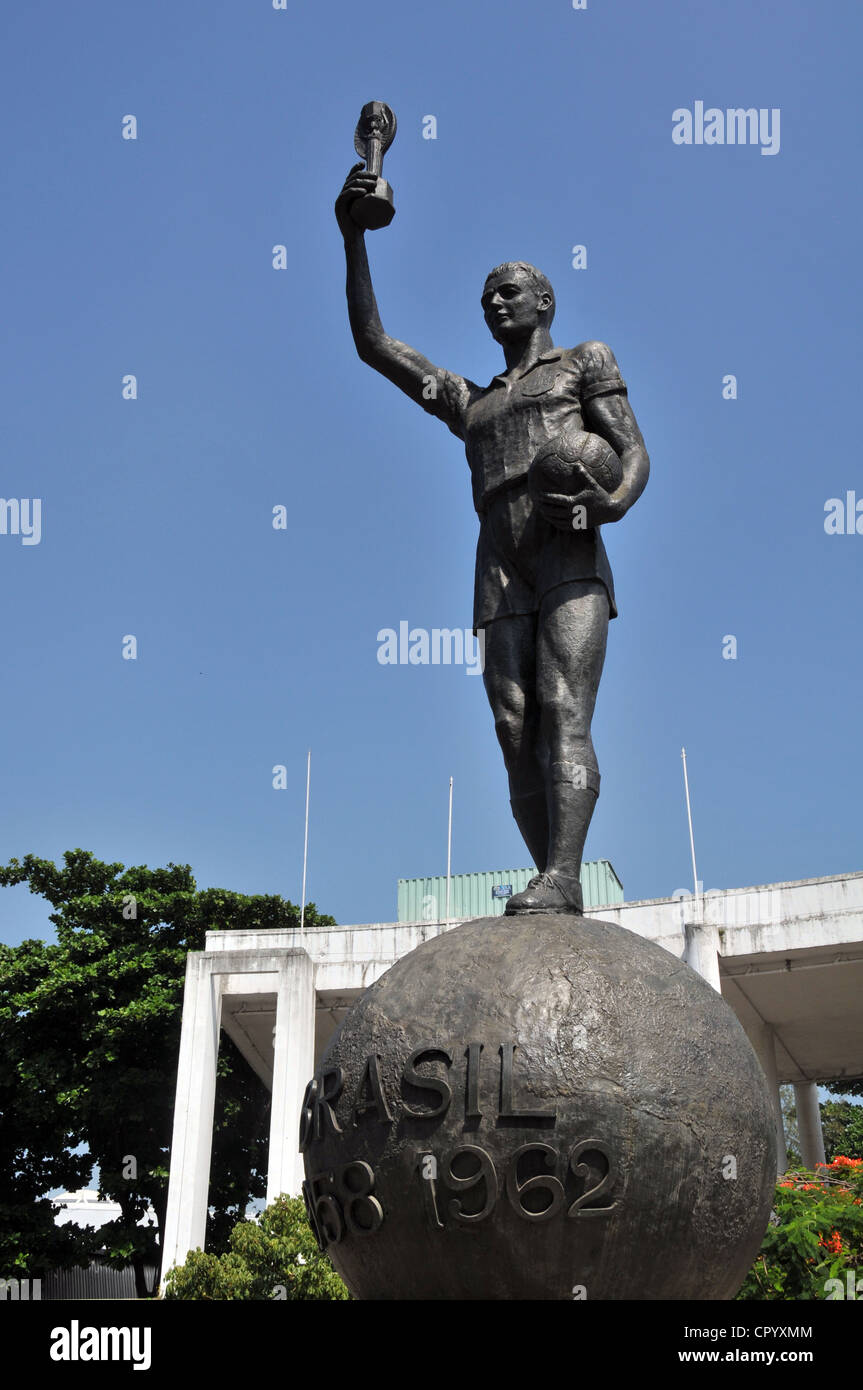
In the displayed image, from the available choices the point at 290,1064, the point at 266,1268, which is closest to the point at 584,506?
the point at 266,1268

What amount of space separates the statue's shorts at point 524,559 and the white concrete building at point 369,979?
46.6ft

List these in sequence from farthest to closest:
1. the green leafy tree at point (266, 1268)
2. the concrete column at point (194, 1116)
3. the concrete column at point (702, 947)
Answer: the concrete column at point (194, 1116), the concrete column at point (702, 947), the green leafy tree at point (266, 1268)

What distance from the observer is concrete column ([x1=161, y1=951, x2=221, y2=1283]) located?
66.6 ft

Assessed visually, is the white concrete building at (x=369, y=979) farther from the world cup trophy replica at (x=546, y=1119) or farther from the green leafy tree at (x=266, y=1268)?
the world cup trophy replica at (x=546, y=1119)

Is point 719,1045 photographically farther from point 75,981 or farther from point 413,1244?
point 75,981

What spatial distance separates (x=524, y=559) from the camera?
5613mm

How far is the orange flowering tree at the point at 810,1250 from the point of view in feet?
32.4

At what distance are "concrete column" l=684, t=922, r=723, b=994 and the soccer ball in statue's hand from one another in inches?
588

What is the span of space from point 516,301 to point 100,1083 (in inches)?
976

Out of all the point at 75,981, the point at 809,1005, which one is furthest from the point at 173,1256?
the point at 809,1005

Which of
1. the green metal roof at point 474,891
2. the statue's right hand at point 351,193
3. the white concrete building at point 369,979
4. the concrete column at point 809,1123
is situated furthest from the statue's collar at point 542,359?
the concrete column at point 809,1123
